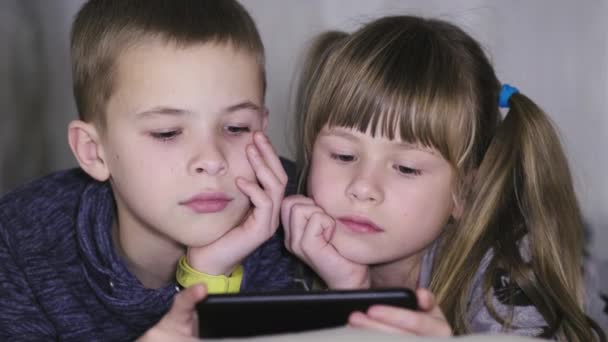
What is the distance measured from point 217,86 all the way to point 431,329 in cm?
48

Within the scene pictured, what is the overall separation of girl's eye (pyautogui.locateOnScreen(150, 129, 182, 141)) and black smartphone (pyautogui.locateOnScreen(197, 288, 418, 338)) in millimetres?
323

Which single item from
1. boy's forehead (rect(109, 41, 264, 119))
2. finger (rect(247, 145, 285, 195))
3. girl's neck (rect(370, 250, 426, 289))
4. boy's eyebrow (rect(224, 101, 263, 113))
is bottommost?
girl's neck (rect(370, 250, 426, 289))

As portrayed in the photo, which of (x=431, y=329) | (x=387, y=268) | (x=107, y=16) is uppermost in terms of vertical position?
(x=107, y=16)

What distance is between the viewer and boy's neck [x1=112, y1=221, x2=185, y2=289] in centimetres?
152

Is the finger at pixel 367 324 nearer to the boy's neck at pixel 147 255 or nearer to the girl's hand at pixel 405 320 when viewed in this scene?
the girl's hand at pixel 405 320

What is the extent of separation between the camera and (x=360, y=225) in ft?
4.54

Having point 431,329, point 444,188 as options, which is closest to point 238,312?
point 431,329

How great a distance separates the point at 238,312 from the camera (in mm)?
1062

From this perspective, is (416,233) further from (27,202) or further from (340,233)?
(27,202)

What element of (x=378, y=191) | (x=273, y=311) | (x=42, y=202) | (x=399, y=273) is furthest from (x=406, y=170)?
A: (x=42, y=202)

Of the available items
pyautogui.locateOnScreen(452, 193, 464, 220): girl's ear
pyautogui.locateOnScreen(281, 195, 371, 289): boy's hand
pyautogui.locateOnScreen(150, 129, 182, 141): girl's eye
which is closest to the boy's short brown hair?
pyautogui.locateOnScreen(150, 129, 182, 141): girl's eye

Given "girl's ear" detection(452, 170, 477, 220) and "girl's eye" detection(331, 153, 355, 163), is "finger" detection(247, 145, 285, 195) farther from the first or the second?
"girl's ear" detection(452, 170, 477, 220)

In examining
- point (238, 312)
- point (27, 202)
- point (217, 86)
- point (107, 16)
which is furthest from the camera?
point (27, 202)

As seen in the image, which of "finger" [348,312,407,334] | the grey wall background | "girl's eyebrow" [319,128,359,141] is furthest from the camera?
the grey wall background
